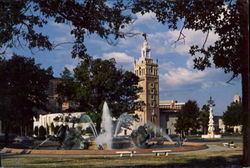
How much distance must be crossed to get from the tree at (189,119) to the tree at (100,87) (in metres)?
29.7

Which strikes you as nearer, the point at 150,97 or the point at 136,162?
the point at 136,162

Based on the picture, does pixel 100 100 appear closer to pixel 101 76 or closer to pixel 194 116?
pixel 101 76

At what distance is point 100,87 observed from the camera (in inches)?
2110

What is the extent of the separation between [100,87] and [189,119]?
34.0 meters

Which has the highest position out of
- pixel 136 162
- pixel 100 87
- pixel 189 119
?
pixel 100 87

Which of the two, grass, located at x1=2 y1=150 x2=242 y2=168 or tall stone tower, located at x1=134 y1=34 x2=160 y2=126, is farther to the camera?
tall stone tower, located at x1=134 y1=34 x2=160 y2=126

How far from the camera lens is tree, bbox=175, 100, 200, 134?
270 ft

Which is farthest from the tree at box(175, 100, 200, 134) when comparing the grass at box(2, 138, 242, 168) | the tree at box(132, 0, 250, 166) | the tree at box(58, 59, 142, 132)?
the tree at box(132, 0, 250, 166)

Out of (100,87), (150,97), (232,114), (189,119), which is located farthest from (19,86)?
(150,97)

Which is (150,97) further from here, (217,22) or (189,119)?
(217,22)

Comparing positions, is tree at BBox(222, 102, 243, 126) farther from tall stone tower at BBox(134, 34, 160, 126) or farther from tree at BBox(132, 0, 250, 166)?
tree at BBox(132, 0, 250, 166)

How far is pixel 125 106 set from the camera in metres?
52.8

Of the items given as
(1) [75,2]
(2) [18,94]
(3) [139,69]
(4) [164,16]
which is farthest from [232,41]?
(3) [139,69]

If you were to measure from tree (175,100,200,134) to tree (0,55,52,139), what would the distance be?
47.0m
